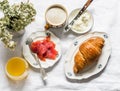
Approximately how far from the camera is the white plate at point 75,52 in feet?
4.07

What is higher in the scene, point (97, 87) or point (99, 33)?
point (99, 33)

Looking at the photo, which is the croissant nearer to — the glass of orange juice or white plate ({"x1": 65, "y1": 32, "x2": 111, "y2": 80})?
white plate ({"x1": 65, "y1": 32, "x2": 111, "y2": 80})

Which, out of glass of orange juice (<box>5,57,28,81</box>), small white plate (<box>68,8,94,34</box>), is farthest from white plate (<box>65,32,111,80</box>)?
glass of orange juice (<box>5,57,28,81</box>)

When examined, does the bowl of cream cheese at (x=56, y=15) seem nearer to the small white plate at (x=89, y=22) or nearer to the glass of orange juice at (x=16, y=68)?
the small white plate at (x=89, y=22)

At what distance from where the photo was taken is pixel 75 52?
4.14 ft

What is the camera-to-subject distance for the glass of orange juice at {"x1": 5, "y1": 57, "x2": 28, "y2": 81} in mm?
1217

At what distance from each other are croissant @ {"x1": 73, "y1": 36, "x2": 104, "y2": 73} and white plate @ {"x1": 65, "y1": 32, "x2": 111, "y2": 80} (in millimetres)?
18

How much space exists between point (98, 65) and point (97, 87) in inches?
2.7

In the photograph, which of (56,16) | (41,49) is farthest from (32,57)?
(56,16)

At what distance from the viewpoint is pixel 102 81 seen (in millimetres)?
1244

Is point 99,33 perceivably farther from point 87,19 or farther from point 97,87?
point 97,87

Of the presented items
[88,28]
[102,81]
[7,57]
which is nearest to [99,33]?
[88,28]

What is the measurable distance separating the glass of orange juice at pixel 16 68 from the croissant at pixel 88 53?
0.50ft

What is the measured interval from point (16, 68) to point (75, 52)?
189mm
